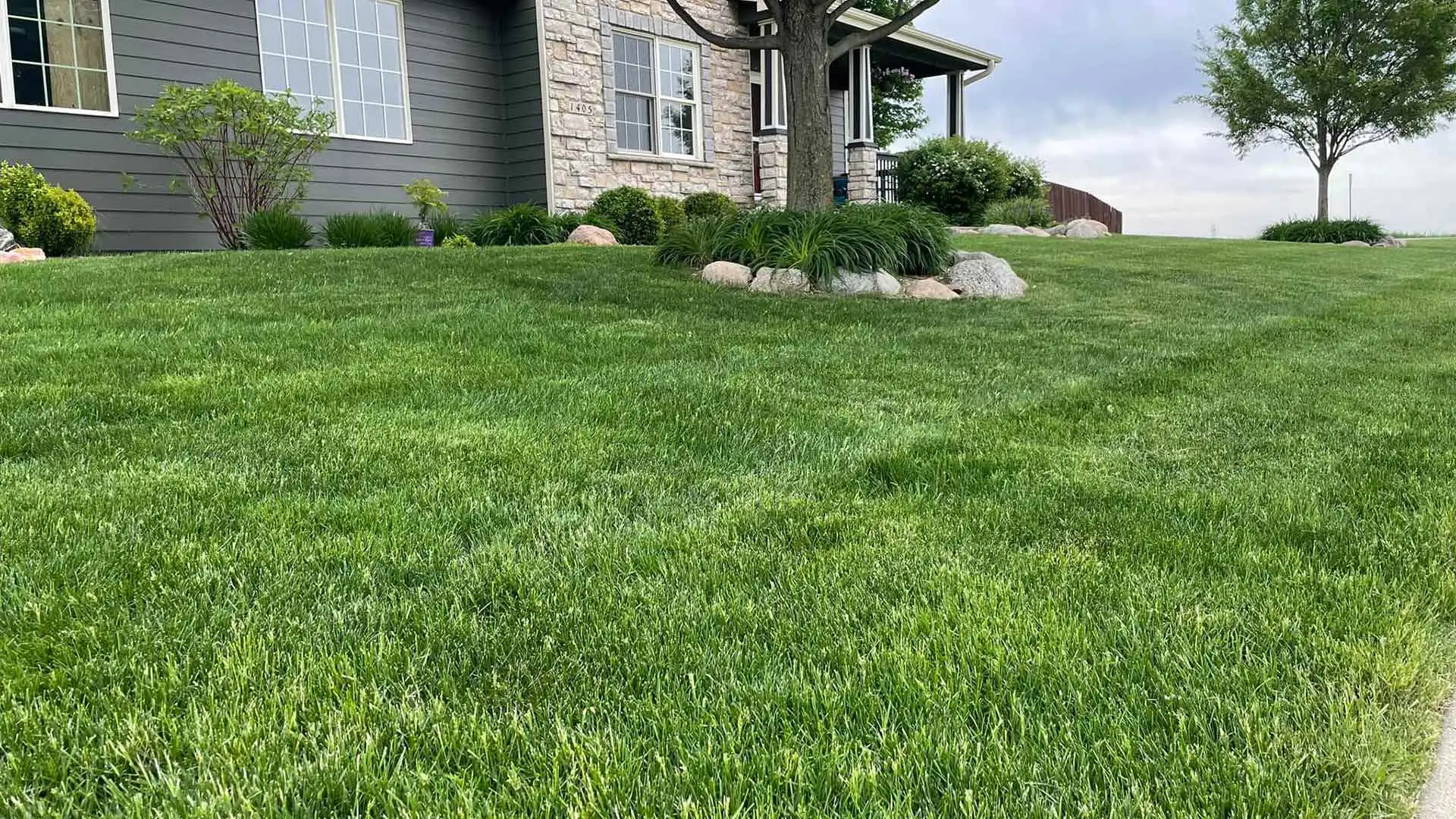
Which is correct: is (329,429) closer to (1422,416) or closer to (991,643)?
(991,643)

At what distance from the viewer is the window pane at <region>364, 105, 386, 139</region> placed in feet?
35.4

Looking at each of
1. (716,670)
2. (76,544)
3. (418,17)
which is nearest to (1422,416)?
(716,670)

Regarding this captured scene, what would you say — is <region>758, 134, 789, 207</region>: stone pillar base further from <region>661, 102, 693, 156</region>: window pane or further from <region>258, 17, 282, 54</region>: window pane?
<region>258, 17, 282, 54</region>: window pane

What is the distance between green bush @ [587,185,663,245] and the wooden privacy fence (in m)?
10.9

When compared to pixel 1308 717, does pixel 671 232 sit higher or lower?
higher

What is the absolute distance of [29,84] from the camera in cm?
834

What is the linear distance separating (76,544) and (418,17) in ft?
34.5

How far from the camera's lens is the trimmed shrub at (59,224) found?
782cm

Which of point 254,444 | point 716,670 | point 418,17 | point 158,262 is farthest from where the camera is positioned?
point 418,17

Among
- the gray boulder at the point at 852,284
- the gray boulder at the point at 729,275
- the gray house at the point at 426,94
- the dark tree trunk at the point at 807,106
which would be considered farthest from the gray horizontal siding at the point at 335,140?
the gray boulder at the point at 852,284

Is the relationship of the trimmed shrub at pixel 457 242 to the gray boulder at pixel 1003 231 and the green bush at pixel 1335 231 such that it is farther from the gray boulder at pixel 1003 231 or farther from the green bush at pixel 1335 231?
the green bush at pixel 1335 231

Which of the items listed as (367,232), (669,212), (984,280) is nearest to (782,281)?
(984,280)

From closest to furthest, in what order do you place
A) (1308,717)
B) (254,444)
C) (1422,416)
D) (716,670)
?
(1308,717) < (716,670) < (254,444) < (1422,416)

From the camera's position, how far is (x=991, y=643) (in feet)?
5.32
